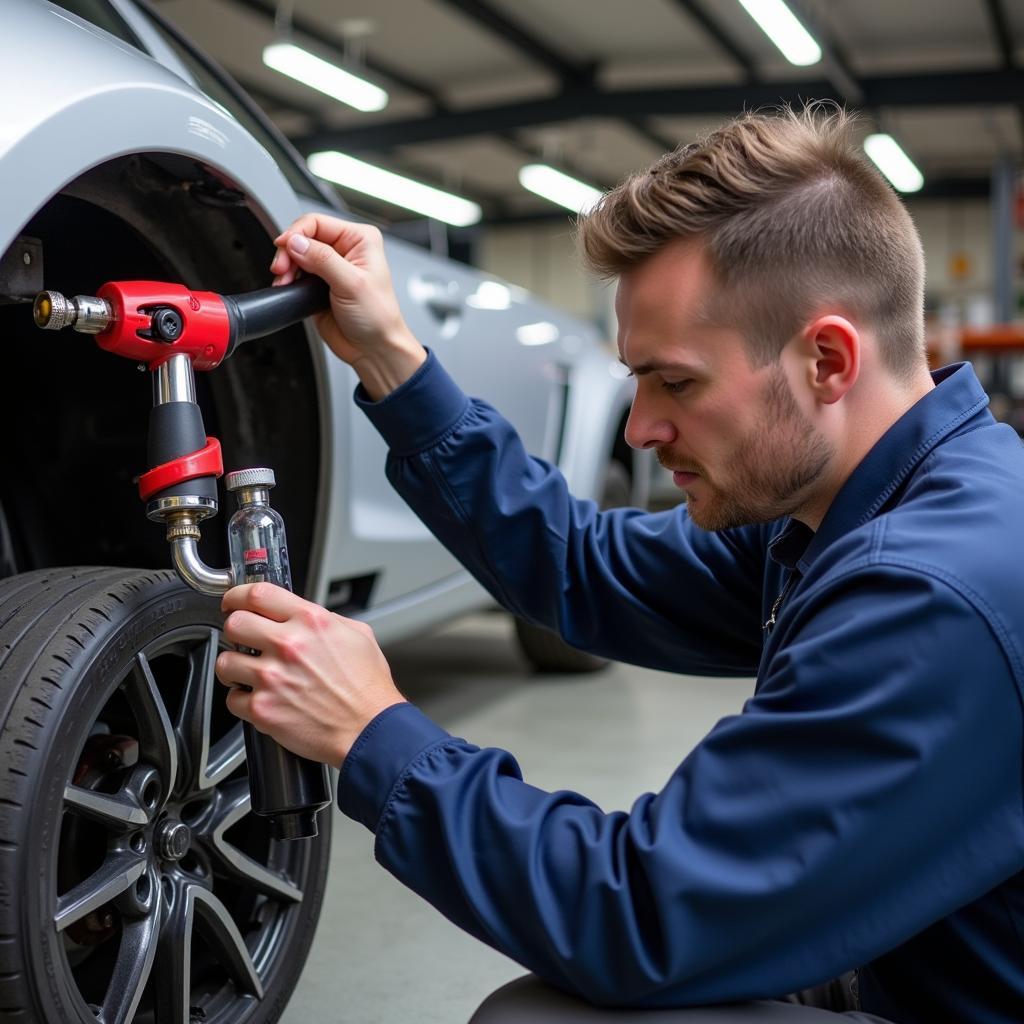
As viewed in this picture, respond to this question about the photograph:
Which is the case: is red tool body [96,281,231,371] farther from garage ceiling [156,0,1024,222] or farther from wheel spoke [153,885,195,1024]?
garage ceiling [156,0,1024,222]

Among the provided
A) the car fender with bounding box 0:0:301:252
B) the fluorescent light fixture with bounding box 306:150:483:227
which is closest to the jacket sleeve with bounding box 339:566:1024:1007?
the car fender with bounding box 0:0:301:252

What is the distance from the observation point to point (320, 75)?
8.23 metres

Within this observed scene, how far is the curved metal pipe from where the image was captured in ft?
3.33

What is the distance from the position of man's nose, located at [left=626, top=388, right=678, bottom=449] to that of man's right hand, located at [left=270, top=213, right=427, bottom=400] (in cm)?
39

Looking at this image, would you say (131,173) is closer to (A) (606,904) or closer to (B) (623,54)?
(A) (606,904)

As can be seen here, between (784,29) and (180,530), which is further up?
(784,29)

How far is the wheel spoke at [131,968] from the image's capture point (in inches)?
40.6

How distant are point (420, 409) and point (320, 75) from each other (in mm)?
7555

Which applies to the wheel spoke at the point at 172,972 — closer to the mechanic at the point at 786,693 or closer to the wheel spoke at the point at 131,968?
the wheel spoke at the point at 131,968

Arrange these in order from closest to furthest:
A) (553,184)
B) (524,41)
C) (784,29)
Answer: (784,29) → (524,41) → (553,184)

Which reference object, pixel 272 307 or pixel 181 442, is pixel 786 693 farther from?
pixel 272 307

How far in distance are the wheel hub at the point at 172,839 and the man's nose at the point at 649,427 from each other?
0.56 metres

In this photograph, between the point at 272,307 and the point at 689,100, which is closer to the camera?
the point at 272,307

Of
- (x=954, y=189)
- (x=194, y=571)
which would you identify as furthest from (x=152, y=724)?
(x=954, y=189)
